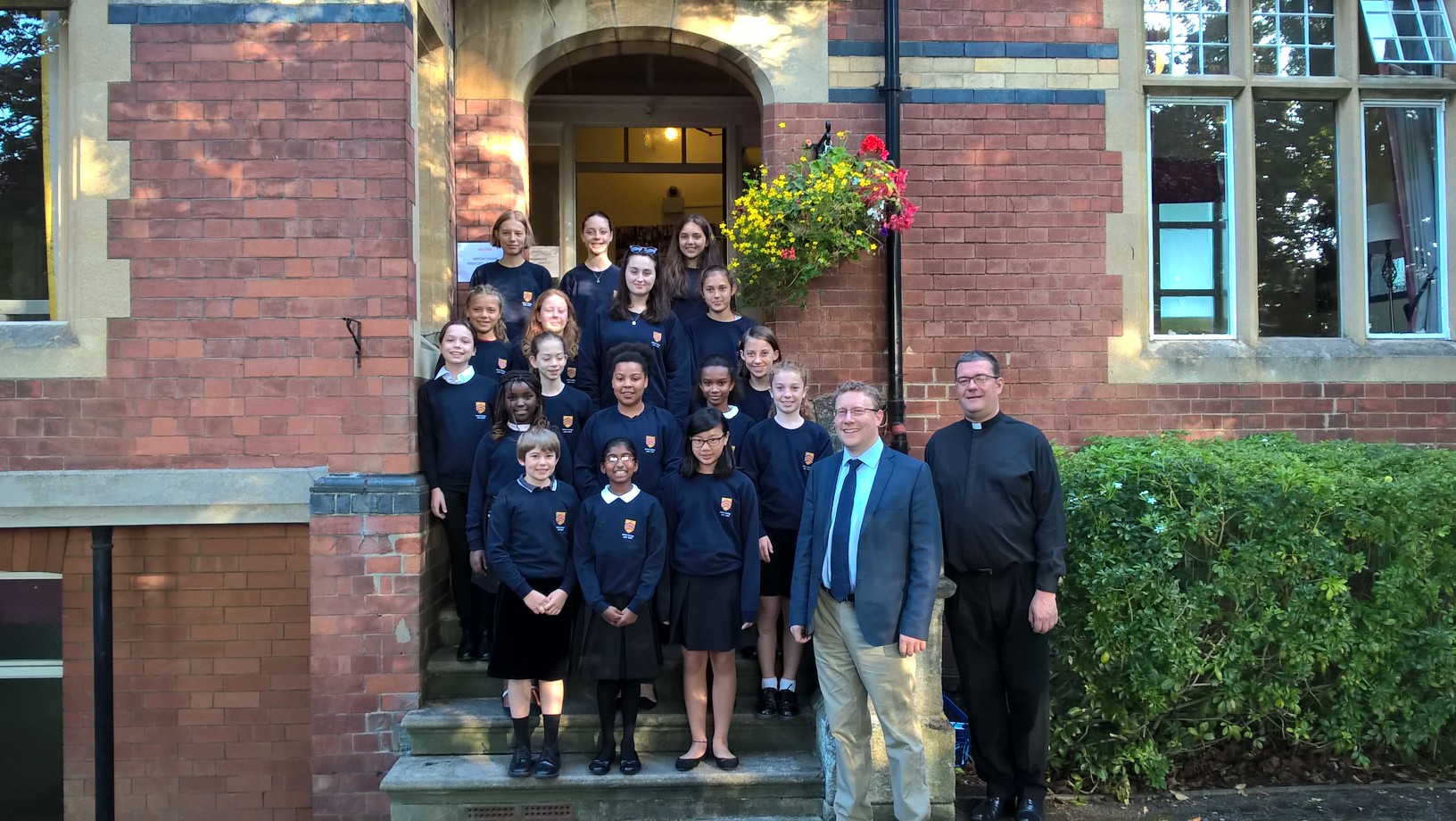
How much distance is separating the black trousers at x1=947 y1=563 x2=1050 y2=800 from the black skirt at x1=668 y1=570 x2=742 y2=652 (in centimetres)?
100

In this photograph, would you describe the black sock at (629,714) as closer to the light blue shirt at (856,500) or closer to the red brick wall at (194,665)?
the light blue shirt at (856,500)

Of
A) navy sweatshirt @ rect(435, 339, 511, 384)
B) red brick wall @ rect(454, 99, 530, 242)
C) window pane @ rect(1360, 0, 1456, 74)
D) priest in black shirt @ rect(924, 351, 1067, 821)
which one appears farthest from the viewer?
window pane @ rect(1360, 0, 1456, 74)

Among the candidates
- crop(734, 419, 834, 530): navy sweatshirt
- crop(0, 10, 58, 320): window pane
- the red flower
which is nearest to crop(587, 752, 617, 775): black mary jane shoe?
crop(734, 419, 834, 530): navy sweatshirt

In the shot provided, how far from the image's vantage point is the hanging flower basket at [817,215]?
5910 millimetres

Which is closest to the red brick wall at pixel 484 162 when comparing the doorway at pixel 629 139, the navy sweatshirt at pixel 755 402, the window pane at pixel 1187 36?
the doorway at pixel 629 139

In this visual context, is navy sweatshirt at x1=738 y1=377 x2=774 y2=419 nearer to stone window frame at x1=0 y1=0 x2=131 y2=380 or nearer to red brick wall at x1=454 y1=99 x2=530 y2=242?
red brick wall at x1=454 y1=99 x2=530 y2=242

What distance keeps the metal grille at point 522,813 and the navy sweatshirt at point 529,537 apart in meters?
0.97

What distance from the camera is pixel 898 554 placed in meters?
4.29

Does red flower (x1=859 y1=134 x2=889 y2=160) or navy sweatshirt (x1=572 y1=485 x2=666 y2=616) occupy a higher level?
red flower (x1=859 y1=134 x2=889 y2=160)

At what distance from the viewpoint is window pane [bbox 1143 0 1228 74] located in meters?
6.65

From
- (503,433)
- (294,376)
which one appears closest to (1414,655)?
(503,433)

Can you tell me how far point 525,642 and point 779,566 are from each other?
4.06ft

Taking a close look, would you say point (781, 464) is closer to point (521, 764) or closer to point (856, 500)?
point (856, 500)

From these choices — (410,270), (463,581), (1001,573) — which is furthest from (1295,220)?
(463,581)
